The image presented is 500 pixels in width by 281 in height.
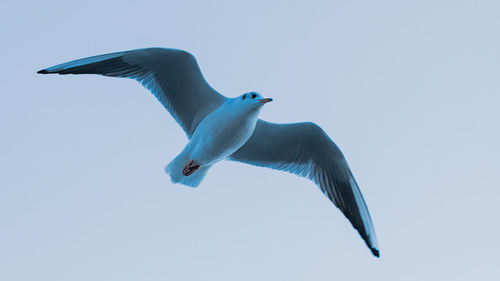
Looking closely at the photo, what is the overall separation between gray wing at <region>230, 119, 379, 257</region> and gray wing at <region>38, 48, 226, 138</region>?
0.65 metres

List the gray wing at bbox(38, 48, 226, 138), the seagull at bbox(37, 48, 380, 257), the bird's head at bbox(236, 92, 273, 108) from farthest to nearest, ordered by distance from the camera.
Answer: the gray wing at bbox(38, 48, 226, 138)
the seagull at bbox(37, 48, 380, 257)
the bird's head at bbox(236, 92, 273, 108)

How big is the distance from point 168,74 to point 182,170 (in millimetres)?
980

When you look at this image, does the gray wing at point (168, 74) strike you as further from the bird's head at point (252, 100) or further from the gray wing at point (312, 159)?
the gray wing at point (312, 159)

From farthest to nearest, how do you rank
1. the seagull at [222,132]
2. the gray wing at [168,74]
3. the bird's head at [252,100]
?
the gray wing at [168,74]
the seagull at [222,132]
the bird's head at [252,100]

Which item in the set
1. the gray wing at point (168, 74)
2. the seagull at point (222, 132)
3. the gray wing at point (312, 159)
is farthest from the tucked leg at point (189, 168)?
the gray wing at point (312, 159)

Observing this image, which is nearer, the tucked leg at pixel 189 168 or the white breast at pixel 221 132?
the white breast at pixel 221 132

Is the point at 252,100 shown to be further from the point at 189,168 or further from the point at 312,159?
the point at 312,159

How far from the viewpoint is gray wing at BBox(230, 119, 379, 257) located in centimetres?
608

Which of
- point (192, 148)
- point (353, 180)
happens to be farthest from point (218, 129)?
point (353, 180)

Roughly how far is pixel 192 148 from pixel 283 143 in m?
1.10

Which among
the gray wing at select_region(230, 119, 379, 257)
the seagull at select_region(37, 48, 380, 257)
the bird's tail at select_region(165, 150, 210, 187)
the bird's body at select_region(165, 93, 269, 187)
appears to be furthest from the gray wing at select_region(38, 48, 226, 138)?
the gray wing at select_region(230, 119, 379, 257)

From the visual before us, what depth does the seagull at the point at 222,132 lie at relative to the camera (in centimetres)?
545

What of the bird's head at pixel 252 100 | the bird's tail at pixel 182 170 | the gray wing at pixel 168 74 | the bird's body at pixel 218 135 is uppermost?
the gray wing at pixel 168 74

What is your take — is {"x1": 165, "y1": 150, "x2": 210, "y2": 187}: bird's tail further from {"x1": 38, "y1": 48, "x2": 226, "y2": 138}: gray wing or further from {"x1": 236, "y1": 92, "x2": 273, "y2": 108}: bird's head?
{"x1": 236, "y1": 92, "x2": 273, "y2": 108}: bird's head
